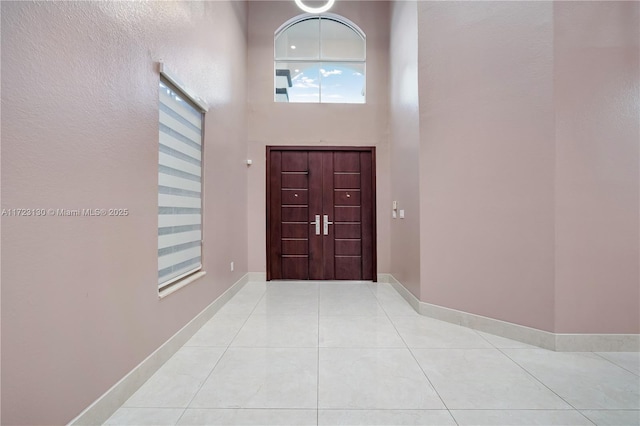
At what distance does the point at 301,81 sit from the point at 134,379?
5.02m

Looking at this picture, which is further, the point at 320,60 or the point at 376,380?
the point at 320,60

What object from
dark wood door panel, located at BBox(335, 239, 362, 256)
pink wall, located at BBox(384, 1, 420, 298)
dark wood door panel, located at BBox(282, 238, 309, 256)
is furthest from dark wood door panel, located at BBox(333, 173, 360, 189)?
dark wood door panel, located at BBox(282, 238, 309, 256)

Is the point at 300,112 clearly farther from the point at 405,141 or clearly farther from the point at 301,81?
the point at 405,141

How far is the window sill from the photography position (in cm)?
239

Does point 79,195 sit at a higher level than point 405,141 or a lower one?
lower

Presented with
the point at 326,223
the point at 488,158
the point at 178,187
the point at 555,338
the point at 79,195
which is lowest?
the point at 555,338

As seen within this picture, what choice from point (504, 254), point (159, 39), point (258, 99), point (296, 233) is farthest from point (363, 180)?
point (159, 39)

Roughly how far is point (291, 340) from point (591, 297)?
2.66 metres

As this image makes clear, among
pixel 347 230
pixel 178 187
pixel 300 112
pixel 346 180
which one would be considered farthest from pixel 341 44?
pixel 178 187

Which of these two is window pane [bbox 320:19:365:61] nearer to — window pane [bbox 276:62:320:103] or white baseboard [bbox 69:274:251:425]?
window pane [bbox 276:62:320:103]

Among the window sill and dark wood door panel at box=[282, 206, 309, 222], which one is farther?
dark wood door panel at box=[282, 206, 309, 222]

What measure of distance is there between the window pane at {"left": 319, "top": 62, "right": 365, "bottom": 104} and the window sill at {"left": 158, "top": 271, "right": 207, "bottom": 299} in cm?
383

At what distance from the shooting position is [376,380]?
2.11 metres

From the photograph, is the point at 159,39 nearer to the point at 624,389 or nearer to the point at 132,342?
A: the point at 132,342
